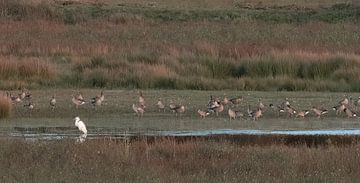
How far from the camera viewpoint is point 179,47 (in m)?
32.4

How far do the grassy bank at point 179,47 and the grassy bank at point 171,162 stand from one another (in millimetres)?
12342

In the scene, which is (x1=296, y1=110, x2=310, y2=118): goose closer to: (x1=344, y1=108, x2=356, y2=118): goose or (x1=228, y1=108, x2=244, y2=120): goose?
(x1=344, y1=108, x2=356, y2=118): goose

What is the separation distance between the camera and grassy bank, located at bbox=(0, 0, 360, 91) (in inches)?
1043

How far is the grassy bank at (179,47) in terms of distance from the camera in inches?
1043

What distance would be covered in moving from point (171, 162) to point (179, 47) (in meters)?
19.9

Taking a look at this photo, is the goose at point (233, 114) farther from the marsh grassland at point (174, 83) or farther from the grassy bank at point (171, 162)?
the grassy bank at point (171, 162)

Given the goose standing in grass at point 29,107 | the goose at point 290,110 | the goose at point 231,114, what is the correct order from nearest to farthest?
the goose at point 231,114, the goose at point 290,110, the goose standing in grass at point 29,107

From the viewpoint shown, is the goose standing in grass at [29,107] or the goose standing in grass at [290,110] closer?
the goose standing in grass at [290,110]

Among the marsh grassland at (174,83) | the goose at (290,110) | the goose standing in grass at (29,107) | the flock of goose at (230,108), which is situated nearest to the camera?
the marsh grassland at (174,83)

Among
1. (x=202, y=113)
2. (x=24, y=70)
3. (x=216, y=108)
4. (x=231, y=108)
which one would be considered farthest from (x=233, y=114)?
(x=24, y=70)

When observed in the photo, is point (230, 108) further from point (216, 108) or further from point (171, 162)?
point (171, 162)

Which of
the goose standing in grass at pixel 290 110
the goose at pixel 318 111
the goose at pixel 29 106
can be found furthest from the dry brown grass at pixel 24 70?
the goose at pixel 318 111

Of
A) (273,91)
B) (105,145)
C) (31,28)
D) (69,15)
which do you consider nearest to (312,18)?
(69,15)

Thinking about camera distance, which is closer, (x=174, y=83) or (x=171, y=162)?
(x=171, y=162)
